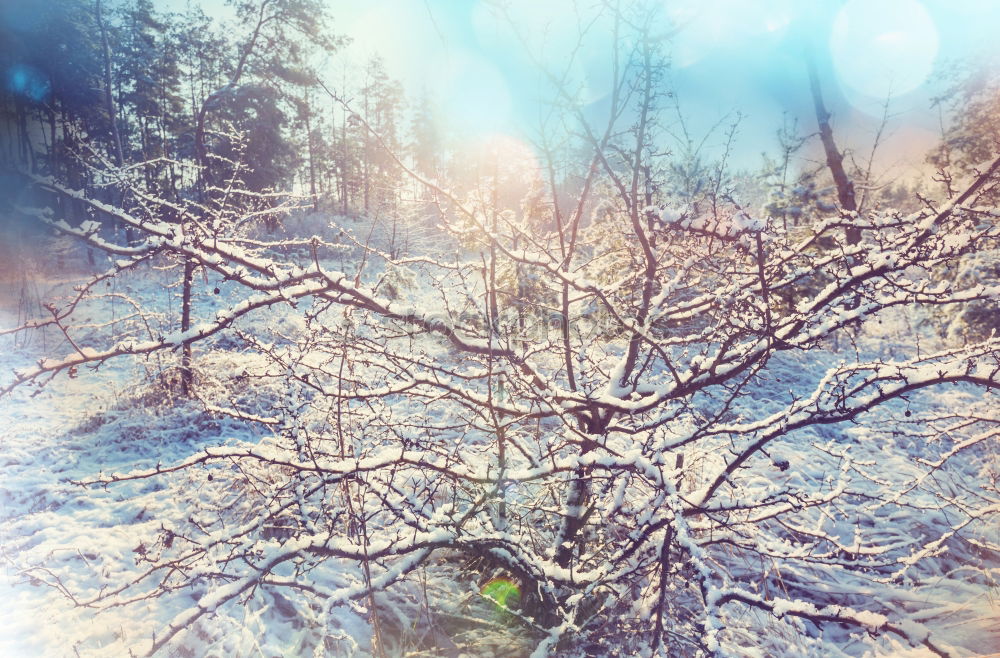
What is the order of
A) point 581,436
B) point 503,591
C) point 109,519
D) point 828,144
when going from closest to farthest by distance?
point 581,436, point 503,591, point 109,519, point 828,144

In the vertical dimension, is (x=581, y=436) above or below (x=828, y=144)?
below

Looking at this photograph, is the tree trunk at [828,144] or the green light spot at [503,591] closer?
the green light spot at [503,591]

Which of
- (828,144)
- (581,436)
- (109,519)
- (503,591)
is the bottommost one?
(109,519)

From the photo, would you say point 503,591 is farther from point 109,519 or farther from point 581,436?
point 109,519

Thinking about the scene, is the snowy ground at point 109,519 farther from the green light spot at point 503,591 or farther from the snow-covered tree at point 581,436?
the green light spot at point 503,591

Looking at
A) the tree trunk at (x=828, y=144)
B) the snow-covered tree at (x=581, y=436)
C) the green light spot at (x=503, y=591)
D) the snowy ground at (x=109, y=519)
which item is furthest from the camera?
the tree trunk at (x=828, y=144)

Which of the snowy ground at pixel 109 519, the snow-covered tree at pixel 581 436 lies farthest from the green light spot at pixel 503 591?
the snowy ground at pixel 109 519

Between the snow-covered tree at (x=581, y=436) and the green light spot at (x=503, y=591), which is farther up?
the snow-covered tree at (x=581, y=436)

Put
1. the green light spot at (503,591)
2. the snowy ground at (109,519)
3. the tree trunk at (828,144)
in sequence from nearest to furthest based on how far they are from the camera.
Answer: the snowy ground at (109,519) < the green light spot at (503,591) < the tree trunk at (828,144)

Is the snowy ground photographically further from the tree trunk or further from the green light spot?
the tree trunk

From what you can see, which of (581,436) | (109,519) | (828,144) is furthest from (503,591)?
(828,144)

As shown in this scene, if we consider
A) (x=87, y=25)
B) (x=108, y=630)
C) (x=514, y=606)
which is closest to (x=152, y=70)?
(x=87, y=25)

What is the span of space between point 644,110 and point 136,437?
23.8ft

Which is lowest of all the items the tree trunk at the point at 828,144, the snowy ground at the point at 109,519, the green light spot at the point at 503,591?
the snowy ground at the point at 109,519
